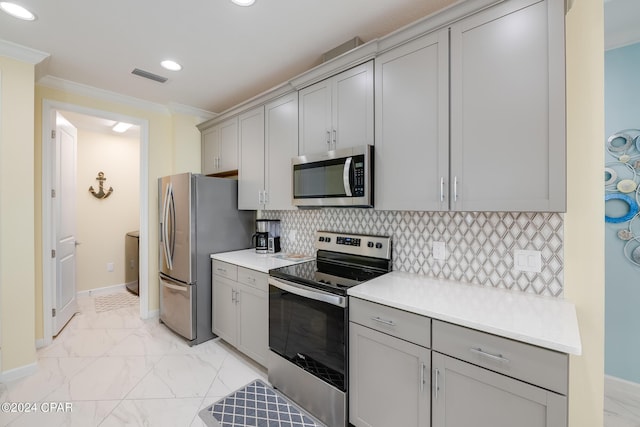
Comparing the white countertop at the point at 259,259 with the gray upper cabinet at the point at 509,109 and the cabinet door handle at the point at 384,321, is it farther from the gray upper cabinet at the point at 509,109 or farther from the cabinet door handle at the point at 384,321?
the gray upper cabinet at the point at 509,109

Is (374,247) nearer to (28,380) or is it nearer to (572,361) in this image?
(572,361)

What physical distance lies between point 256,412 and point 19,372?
6.64 feet

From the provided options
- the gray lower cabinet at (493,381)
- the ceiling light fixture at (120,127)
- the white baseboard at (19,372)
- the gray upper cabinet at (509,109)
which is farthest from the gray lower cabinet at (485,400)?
the ceiling light fixture at (120,127)

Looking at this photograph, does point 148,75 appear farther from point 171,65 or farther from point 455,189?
point 455,189

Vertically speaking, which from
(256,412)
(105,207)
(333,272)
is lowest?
(256,412)

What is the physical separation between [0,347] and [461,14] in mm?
3955

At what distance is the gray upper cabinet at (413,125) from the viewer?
161 centimetres

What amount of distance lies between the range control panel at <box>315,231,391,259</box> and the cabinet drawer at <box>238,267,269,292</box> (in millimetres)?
581

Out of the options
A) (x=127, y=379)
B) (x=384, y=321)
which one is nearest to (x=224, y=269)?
(x=127, y=379)

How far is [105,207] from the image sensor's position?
4652mm

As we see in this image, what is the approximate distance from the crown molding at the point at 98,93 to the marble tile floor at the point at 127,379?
8.49 feet

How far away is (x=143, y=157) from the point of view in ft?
11.3

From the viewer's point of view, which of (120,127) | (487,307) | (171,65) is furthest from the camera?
(120,127)

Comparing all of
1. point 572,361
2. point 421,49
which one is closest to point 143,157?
point 421,49
